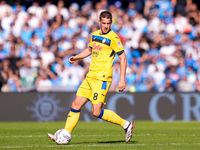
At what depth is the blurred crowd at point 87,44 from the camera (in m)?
13.2

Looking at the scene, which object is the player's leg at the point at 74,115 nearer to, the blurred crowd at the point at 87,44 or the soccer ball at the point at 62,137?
the soccer ball at the point at 62,137

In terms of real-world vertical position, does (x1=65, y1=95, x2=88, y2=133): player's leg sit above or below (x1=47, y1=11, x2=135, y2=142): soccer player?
below

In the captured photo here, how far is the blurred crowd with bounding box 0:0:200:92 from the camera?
1322 cm

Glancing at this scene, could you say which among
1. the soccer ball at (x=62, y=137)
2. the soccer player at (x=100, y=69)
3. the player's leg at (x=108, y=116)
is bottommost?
the soccer ball at (x=62, y=137)

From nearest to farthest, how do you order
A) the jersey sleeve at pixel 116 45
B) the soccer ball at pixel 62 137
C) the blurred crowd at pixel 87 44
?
the soccer ball at pixel 62 137
the jersey sleeve at pixel 116 45
the blurred crowd at pixel 87 44

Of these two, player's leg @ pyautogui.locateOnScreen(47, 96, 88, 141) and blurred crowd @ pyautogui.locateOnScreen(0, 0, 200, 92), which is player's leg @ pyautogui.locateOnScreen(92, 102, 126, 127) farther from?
blurred crowd @ pyautogui.locateOnScreen(0, 0, 200, 92)

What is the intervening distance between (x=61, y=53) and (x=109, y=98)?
2.75 meters

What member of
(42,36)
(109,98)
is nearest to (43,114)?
(109,98)

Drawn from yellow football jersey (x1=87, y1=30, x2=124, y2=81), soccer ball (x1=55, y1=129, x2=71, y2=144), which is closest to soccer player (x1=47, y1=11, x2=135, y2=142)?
yellow football jersey (x1=87, y1=30, x2=124, y2=81)

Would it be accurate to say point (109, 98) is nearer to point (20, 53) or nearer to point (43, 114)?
point (43, 114)

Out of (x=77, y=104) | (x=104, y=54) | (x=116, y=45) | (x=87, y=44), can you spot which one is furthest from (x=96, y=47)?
(x=87, y=44)

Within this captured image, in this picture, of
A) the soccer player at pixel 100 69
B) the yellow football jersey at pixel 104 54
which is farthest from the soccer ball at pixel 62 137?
the yellow football jersey at pixel 104 54

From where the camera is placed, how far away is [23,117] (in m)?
12.7

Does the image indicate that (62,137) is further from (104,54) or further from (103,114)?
(104,54)
